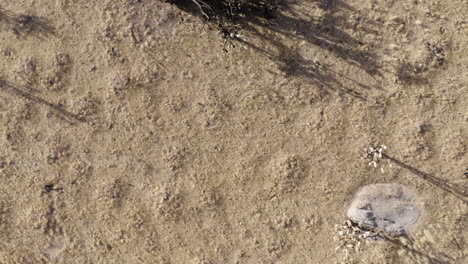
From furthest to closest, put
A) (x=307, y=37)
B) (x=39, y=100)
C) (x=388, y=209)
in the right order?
(x=39, y=100), (x=307, y=37), (x=388, y=209)

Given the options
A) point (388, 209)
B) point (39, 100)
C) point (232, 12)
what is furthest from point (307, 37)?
point (39, 100)

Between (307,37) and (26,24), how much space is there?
714 centimetres

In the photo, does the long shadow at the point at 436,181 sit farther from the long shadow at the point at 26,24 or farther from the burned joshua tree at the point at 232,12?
the long shadow at the point at 26,24

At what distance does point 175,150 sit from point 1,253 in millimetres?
5246

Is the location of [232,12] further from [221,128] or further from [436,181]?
[436,181]

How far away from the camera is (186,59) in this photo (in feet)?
30.6

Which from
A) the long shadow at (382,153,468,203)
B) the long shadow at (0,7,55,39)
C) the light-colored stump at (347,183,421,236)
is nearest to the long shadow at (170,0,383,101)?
the long shadow at (382,153,468,203)

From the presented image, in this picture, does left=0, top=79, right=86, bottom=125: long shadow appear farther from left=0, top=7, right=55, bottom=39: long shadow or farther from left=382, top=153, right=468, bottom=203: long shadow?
left=382, top=153, right=468, bottom=203: long shadow

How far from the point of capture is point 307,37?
30.2 feet

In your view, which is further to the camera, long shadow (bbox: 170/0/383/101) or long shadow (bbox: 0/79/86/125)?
long shadow (bbox: 0/79/86/125)

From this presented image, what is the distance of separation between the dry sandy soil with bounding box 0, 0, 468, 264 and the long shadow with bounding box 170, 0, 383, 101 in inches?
1.4

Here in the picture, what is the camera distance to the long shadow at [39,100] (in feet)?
31.1

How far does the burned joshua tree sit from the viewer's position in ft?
30.0

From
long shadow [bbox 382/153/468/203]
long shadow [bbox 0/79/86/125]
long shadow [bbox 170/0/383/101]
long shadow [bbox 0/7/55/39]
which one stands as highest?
long shadow [bbox 170/0/383/101]
